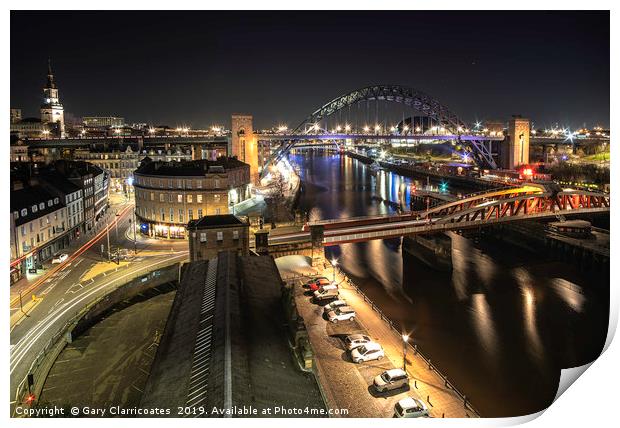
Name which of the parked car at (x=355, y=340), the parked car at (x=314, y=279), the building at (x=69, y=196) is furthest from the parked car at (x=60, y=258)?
the parked car at (x=355, y=340)

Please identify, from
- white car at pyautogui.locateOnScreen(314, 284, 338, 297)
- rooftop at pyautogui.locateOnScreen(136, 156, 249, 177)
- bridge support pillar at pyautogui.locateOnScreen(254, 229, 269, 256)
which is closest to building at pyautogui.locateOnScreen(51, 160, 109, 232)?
rooftop at pyautogui.locateOnScreen(136, 156, 249, 177)

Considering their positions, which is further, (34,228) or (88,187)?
(88,187)

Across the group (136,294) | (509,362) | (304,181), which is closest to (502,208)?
(509,362)

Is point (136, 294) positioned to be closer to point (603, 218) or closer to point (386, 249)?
point (386, 249)

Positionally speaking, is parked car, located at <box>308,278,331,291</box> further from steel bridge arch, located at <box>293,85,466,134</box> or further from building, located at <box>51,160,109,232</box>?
steel bridge arch, located at <box>293,85,466,134</box>

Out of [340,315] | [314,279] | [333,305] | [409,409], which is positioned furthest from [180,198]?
[409,409]

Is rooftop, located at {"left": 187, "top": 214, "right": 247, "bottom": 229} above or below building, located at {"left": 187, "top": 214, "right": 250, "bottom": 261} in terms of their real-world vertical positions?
above

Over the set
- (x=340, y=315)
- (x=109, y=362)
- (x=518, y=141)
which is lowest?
(x=109, y=362)

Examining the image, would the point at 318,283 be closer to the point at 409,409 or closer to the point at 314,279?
the point at 314,279
